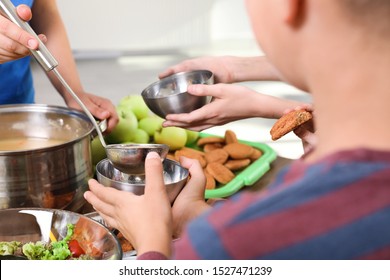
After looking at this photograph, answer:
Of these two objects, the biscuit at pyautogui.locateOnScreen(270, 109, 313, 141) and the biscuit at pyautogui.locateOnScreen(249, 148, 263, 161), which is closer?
the biscuit at pyautogui.locateOnScreen(270, 109, 313, 141)

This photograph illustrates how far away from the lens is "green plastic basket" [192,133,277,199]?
1.26m

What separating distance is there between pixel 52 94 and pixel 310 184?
3.42 metres

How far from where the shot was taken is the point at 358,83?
0.51m

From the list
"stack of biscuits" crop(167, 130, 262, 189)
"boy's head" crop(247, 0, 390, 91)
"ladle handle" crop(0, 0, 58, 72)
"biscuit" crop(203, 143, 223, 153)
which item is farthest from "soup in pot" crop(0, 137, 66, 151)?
"boy's head" crop(247, 0, 390, 91)

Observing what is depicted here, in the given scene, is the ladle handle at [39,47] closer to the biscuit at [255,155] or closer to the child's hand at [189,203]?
the child's hand at [189,203]

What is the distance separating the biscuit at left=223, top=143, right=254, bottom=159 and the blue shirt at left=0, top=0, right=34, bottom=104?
0.53m

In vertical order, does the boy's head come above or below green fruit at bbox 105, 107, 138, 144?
above

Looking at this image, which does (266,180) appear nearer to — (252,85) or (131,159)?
(131,159)

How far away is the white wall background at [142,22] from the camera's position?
446cm

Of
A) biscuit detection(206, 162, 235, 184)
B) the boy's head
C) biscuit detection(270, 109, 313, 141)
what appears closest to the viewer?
the boy's head

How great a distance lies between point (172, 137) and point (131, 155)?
18.7 inches

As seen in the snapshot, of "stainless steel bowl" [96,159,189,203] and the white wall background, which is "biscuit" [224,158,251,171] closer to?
"stainless steel bowl" [96,159,189,203]

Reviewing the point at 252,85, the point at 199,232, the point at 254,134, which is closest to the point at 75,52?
the point at 252,85

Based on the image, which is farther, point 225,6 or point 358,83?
point 225,6
